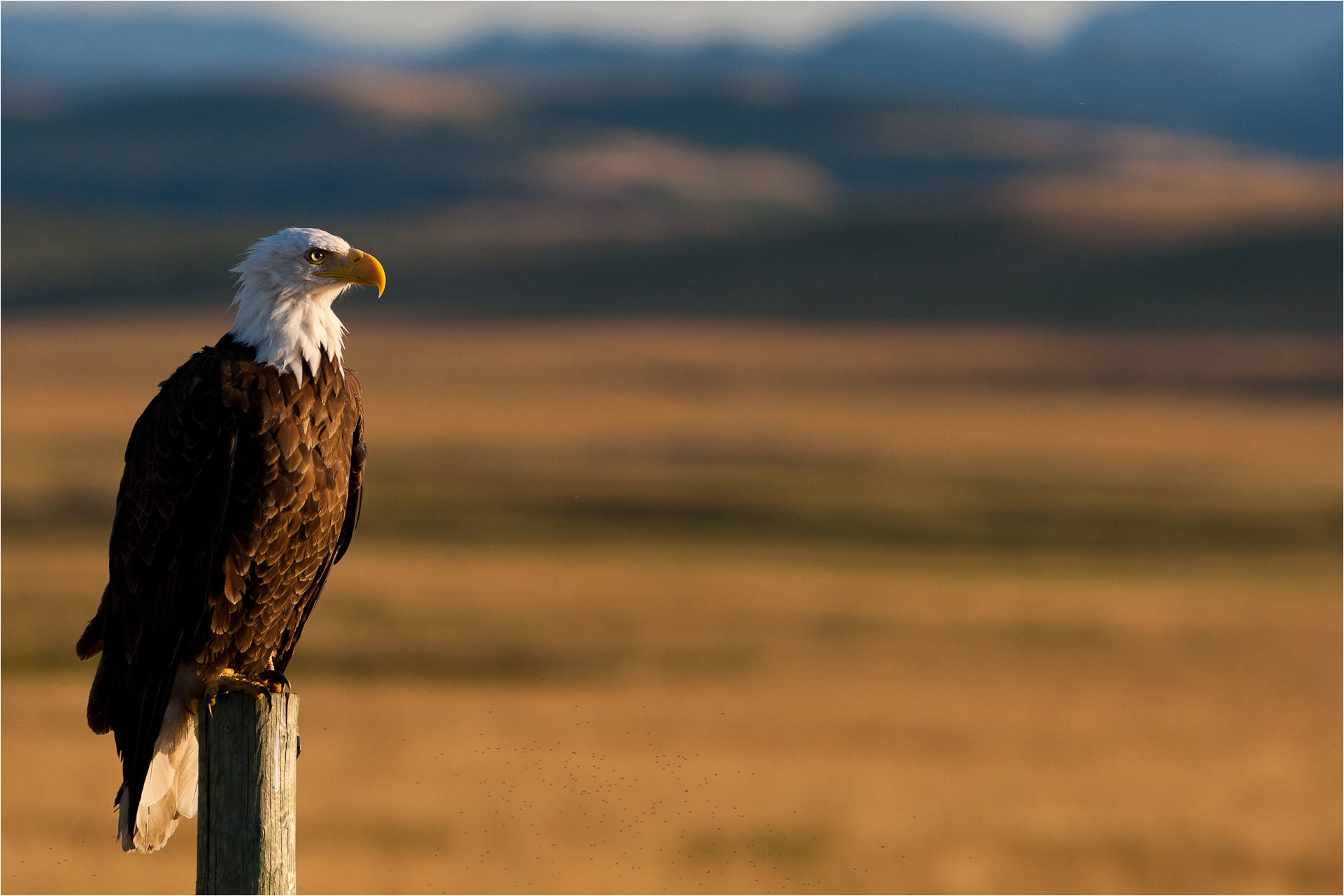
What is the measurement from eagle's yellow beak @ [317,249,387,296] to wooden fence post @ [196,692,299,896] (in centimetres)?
188

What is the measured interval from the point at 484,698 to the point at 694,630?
5.65m

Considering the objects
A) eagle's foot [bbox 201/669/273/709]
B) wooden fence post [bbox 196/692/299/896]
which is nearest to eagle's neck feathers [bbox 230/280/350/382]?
eagle's foot [bbox 201/669/273/709]

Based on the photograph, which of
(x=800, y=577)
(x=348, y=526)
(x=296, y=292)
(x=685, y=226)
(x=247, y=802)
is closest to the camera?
(x=247, y=802)

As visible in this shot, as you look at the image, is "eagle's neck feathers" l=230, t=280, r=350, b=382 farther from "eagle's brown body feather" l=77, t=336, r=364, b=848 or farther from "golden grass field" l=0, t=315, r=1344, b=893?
"golden grass field" l=0, t=315, r=1344, b=893

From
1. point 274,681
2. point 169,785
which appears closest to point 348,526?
point 274,681

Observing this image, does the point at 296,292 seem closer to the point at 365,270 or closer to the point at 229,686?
the point at 365,270

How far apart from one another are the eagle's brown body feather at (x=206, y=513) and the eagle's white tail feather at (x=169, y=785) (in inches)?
1.9

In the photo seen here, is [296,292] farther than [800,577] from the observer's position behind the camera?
No

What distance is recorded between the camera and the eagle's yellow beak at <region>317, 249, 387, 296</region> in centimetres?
566

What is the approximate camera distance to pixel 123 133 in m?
199

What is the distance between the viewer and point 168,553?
5352 mm

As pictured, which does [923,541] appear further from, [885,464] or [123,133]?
[123,133]

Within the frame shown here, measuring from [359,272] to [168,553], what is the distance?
46.2 inches

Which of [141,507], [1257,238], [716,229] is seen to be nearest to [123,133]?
[716,229]
